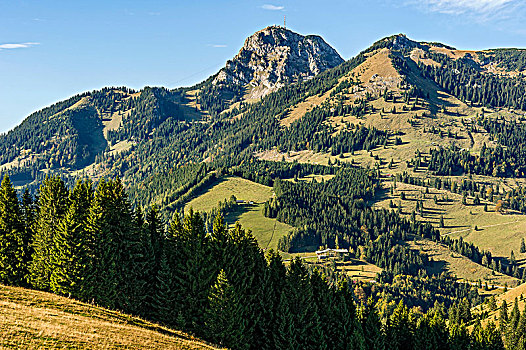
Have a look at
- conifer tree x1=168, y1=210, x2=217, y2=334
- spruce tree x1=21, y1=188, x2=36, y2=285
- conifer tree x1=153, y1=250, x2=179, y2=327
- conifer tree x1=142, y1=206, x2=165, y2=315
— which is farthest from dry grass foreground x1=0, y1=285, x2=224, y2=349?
conifer tree x1=142, y1=206, x2=165, y2=315

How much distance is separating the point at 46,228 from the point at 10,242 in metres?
6.30

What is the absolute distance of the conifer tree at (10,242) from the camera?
6869cm

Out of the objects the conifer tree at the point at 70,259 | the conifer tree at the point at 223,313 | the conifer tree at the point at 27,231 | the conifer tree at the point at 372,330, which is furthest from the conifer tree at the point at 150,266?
the conifer tree at the point at 372,330

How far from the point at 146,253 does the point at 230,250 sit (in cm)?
1538

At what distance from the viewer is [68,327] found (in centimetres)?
4800

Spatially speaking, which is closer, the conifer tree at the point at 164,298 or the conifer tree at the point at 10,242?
the conifer tree at the point at 10,242

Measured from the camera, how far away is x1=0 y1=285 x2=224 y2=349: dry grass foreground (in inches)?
1687

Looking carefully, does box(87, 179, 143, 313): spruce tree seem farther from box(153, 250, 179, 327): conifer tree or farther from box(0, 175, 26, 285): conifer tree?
box(0, 175, 26, 285): conifer tree

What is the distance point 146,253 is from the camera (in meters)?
72.1

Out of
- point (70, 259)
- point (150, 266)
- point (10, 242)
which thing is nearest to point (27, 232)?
point (10, 242)

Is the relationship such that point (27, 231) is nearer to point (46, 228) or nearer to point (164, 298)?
point (46, 228)

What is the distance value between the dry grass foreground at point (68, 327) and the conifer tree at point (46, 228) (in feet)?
13.9

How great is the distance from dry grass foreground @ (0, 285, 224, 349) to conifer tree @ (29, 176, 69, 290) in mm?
4247

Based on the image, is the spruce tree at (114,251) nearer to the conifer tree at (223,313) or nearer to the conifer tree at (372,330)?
the conifer tree at (223,313)
